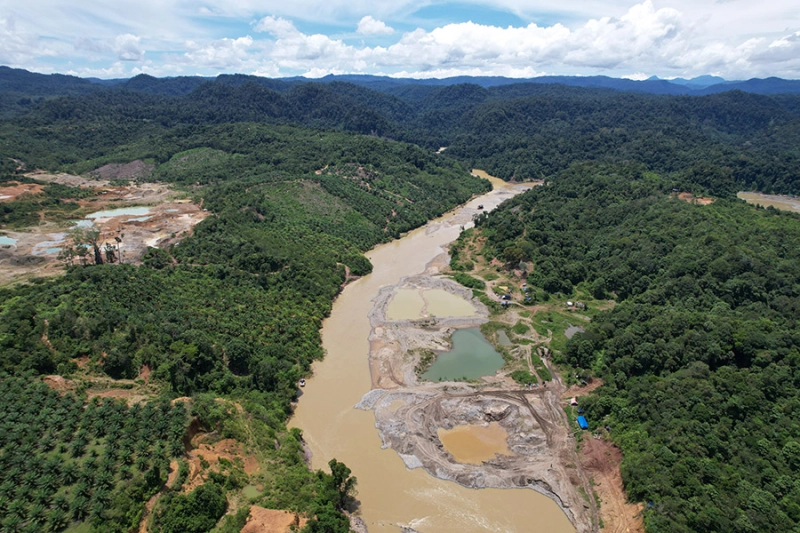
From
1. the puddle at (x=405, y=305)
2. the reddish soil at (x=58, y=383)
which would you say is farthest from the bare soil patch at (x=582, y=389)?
the reddish soil at (x=58, y=383)

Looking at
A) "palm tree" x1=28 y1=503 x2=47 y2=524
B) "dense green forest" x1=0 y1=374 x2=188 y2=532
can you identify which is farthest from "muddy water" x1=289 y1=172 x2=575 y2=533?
"palm tree" x1=28 y1=503 x2=47 y2=524

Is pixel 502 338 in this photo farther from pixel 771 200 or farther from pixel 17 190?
pixel 771 200

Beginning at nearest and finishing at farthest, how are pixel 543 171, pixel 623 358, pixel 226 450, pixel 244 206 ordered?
pixel 226 450 → pixel 623 358 → pixel 244 206 → pixel 543 171

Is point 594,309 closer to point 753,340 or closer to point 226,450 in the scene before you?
point 753,340

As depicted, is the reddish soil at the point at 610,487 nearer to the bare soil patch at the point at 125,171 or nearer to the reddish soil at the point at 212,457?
the reddish soil at the point at 212,457

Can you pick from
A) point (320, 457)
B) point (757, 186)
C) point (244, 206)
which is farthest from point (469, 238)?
point (757, 186)

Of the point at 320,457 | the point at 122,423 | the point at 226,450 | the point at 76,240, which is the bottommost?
the point at 320,457

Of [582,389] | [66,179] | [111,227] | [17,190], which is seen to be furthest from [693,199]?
[66,179]
